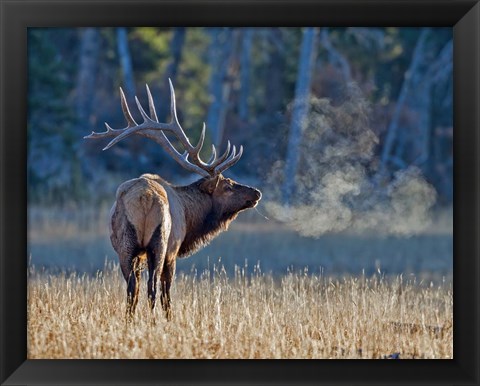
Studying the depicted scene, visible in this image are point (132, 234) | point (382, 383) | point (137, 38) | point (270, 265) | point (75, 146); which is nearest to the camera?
point (382, 383)

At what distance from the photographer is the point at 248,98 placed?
28734mm

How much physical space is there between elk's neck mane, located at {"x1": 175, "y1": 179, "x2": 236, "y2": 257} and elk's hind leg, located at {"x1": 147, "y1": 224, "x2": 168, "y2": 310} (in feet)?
2.84

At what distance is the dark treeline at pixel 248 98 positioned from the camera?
21.0m

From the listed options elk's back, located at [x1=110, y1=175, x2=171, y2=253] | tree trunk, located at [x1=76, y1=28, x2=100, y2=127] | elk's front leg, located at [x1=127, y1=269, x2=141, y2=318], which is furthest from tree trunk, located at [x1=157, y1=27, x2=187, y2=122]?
elk's front leg, located at [x1=127, y1=269, x2=141, y2=318]

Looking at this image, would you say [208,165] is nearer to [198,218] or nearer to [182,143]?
[182,143]

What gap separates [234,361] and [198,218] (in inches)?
105

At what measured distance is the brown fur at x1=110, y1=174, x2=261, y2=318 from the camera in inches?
319

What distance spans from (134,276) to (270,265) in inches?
431

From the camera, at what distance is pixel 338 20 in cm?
677

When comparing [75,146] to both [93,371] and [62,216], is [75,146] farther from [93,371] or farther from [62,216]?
[93,371]

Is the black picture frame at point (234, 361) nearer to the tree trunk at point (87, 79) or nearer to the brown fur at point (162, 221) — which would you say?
the brown fur at point (162, 221)

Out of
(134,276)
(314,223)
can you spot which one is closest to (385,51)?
(314,223)

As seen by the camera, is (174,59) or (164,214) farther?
(174,59)

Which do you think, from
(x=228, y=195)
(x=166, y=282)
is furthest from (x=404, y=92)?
(x=166, y=282)
